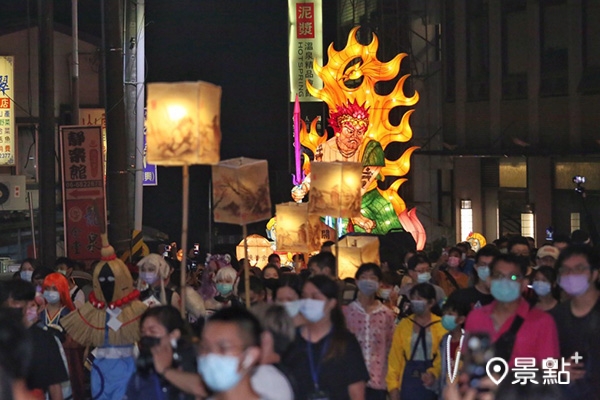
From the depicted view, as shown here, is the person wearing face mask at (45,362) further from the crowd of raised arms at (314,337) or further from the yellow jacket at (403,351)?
the yellow jacket at (403,351)

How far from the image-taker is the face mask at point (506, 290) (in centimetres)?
815

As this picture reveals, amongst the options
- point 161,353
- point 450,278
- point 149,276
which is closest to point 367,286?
point 149,276

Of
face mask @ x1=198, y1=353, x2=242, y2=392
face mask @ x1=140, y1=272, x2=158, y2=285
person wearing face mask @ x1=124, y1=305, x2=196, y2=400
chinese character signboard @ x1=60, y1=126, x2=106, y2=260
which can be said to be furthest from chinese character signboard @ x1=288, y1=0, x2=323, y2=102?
face mask @ x1=198, y1=353, x2=242, y2=392

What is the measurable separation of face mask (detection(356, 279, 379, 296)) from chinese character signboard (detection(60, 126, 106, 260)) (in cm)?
938

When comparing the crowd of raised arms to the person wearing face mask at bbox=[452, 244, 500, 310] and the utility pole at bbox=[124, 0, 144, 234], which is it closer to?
the person wearing face mask at bbox=[452, 244, 500, 310]

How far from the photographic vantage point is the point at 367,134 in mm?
25812

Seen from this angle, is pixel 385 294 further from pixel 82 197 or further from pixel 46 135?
pixel 46 135

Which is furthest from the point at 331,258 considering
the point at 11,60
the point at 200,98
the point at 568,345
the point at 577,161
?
the point at 11,60

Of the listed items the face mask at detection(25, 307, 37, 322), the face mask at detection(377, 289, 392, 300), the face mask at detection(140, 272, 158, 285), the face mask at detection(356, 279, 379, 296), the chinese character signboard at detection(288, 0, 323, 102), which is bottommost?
the face mask at detection(377, 289, 392, 300)

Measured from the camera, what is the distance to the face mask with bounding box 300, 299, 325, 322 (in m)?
7.98

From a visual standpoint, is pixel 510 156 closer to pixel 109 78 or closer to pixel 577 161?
pixel 577 161

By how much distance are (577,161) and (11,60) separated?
1251 centimetres

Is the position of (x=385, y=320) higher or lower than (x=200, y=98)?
lower

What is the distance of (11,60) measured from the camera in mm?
29594
